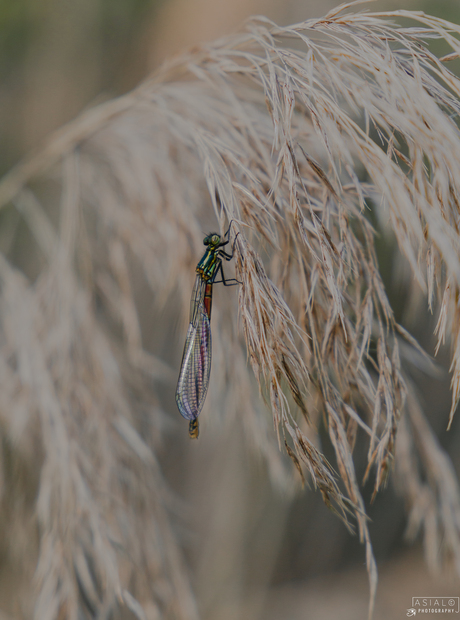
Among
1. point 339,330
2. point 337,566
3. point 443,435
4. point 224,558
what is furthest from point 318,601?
point 339,330

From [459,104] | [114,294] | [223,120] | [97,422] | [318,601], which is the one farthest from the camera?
[318,601]

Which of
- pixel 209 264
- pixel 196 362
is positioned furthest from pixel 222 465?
pixel 209 264

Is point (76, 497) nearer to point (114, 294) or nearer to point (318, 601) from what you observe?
point (114, 294)

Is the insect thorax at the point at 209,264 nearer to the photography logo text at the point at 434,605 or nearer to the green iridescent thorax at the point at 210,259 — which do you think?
the green iridescent thorax at the point at 210,259

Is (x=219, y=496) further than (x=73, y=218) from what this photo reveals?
Yes

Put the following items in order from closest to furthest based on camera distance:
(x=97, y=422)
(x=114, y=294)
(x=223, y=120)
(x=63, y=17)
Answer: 1. (x=223, y=120)
2. (x=97, y=422)
3. (x=114, y=294)
4. (x=63, y=17)

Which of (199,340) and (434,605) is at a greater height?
(199,340)

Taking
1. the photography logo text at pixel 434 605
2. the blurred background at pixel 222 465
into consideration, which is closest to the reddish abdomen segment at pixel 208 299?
the blurred background at pixel 222 465

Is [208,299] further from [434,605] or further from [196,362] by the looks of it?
[434,605]
